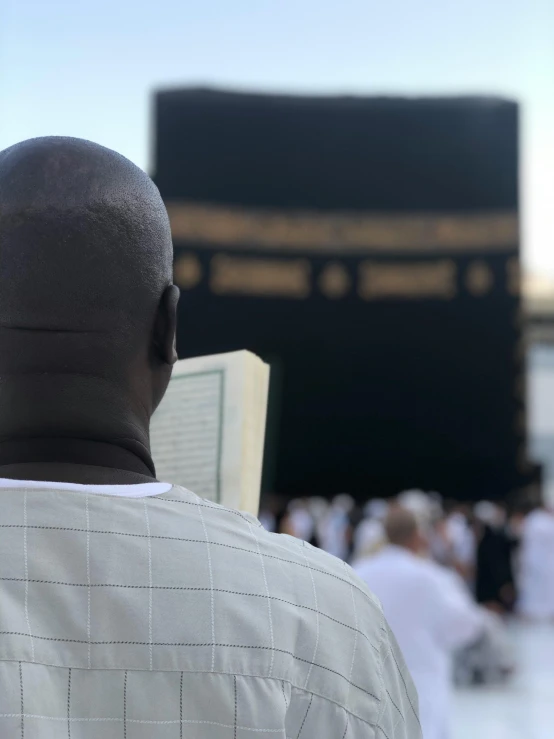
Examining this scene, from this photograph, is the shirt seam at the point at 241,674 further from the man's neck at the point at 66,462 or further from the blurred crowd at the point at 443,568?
the blurred crowd at the point at 443,568

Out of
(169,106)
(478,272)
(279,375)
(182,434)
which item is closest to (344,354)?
(279,375)

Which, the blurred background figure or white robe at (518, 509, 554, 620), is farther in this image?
the blurred background figure

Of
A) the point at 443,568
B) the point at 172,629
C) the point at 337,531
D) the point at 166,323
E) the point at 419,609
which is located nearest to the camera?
the point at 172,629

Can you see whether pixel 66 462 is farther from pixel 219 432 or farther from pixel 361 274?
pixel 361 274

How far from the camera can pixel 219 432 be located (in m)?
0.98

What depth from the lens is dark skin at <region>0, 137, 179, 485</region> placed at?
0.69 meters

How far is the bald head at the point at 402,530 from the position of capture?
11.2 feet

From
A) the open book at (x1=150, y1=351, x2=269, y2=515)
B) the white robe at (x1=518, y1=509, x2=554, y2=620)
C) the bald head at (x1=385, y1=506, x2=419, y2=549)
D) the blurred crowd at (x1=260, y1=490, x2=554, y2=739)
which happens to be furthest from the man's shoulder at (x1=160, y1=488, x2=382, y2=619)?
the white robe at (x1=518, y1=509, x2=554, y2=620)

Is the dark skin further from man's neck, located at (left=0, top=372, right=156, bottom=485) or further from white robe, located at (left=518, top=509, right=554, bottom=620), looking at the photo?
white robe, located at (left=518, top=509, right=554, bottom=620)

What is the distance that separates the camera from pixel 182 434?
1.01 m

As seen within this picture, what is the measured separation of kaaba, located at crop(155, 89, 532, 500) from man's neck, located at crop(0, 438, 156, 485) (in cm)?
1221

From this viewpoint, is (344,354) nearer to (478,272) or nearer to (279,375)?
(279,375)

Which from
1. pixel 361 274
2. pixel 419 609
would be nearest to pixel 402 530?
pixel 419 609

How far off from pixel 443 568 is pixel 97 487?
866 cm
